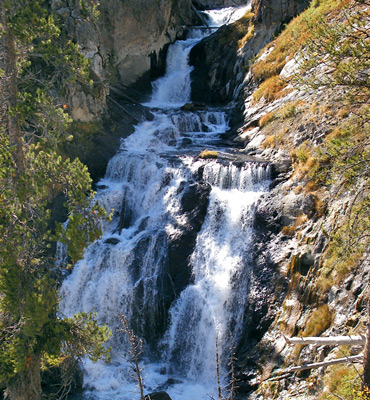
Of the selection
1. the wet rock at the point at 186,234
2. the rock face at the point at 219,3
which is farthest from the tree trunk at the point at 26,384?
the rock face at the point at 219,3

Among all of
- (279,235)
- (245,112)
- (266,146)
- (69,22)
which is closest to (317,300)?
(279,235)

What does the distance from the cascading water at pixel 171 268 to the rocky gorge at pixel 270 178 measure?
121 mm

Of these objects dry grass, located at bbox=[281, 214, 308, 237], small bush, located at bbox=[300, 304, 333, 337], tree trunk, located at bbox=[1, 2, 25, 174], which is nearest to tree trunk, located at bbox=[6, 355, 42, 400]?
tree trunk, located at bbox=[1, 2, 25, 174]

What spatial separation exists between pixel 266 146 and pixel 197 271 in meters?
6.47

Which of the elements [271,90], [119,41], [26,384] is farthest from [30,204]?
[119,41]

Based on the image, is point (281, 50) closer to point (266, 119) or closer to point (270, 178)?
point (266, 119)

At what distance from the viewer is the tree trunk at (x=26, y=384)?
8133mm

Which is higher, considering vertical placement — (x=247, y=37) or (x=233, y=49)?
(x=247, y=37)

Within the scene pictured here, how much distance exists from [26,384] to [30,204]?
10.9 feet

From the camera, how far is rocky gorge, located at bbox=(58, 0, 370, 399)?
1088cm

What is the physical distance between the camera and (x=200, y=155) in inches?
789

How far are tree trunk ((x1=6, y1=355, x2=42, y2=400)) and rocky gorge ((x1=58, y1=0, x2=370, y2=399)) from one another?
5.67 m

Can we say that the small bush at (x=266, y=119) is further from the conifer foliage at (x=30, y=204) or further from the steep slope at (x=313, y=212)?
the conifer foliage at (x=30, y=204)

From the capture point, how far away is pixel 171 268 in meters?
16.6
